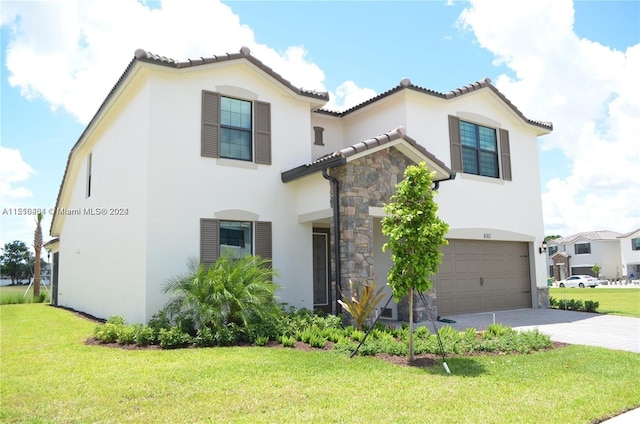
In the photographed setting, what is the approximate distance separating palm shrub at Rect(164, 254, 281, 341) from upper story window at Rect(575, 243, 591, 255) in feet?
193

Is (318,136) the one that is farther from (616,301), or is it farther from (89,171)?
(616,301)

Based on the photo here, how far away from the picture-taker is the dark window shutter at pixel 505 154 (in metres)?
15.8

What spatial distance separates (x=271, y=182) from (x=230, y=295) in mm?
4086

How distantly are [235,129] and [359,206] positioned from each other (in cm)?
398

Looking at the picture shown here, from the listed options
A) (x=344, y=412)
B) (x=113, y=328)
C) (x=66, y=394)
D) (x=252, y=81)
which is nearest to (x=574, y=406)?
(x=344, y=412)

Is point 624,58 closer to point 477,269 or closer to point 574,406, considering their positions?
point 477,269

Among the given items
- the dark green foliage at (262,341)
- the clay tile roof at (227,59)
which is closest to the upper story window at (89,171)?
the clay tile roof at (227,59)

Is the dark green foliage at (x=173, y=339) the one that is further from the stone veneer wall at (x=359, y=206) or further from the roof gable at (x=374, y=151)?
the roof gable at (x=374, y=151)

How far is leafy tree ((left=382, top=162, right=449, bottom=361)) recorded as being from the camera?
7.62 meters

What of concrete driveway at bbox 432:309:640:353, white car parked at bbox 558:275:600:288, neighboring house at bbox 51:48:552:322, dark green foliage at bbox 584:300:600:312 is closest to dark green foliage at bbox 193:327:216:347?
neighboring house at bbox 51:48:552:322

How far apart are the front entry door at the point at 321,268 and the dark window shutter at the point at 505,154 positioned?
652 cm

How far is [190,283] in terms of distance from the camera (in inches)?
385

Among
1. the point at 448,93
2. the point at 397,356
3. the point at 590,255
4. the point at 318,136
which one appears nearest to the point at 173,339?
the point at 397,356

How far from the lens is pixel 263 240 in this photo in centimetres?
1210
